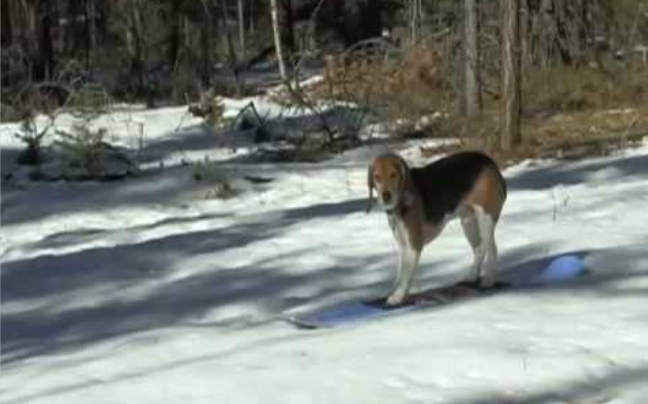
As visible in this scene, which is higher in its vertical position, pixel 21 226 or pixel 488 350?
pixel 488 350

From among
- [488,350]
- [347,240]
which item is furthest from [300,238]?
[488,350]

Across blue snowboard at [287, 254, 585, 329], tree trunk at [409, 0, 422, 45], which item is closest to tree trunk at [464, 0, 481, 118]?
tree trunk at [409, 0, 422, 45]

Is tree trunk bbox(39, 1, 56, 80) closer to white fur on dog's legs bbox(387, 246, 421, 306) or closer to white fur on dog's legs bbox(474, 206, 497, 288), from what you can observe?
white fur on dog's legs bbox(474, 206, 497, 288)

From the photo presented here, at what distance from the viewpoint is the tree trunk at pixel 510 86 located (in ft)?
69.5

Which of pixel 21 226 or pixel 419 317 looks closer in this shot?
pixel 419 317

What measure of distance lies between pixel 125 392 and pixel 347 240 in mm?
5875

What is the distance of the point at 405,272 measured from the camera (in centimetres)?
860

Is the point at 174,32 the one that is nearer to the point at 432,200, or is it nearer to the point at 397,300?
the point at 397,300

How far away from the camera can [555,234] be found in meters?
11.8

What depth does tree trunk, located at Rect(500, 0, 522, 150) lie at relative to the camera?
69.5ft

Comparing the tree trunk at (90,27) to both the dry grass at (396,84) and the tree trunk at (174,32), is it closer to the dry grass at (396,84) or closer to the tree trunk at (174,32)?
the tree trunk at (174,32)

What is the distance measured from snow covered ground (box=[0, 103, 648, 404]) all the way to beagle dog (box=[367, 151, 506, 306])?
39 centimetres

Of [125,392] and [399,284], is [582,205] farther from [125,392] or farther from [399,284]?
[125,392]

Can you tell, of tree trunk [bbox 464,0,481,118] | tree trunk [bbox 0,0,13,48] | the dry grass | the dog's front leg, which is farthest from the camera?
tree trunk [bbox 0,0,13,48]
